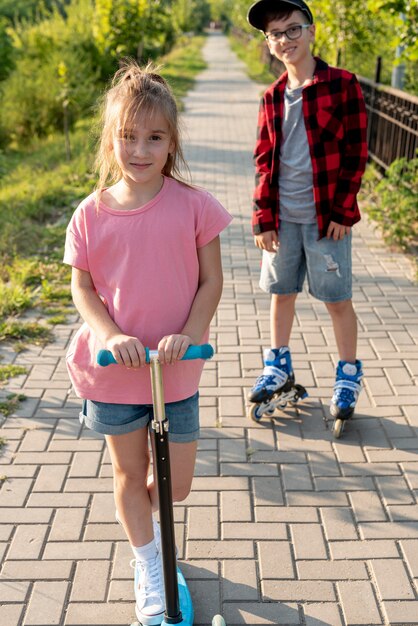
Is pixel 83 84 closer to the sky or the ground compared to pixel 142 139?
closer to the ground

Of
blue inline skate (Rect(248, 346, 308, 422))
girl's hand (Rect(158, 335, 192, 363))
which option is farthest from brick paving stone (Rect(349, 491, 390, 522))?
girl's hand (Rect(158, 335, 192, 363))

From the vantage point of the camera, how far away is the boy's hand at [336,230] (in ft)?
11.2

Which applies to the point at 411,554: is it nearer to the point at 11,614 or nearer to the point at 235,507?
the point at 235,507

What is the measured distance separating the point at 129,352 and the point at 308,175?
1.69 metres

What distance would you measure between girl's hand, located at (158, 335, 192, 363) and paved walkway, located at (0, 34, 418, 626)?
1.02 metres

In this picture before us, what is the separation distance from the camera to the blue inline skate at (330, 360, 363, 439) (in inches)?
143

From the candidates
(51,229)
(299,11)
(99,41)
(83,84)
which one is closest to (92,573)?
(299,11)

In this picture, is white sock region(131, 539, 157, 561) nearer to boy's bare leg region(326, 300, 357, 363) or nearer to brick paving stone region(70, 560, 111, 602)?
brick paving stone region(70, 560, 111, 602)

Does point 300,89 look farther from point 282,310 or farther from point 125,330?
point 125,330

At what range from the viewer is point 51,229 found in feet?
24.2

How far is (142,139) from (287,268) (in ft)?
5.11

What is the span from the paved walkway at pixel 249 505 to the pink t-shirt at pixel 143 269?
2.61ft

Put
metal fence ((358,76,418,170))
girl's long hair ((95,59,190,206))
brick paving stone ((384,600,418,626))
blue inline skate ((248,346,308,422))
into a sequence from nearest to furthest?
girl's long hair ((95,59,190,206))
brick paving stone ((384,600,418,626))
blue inline skate ((248,346,308,422))
metal fence ((358,76,418,170))

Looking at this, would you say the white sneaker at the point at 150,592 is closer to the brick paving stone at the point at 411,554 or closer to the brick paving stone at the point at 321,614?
the brick paving stone at the point at 321,614
